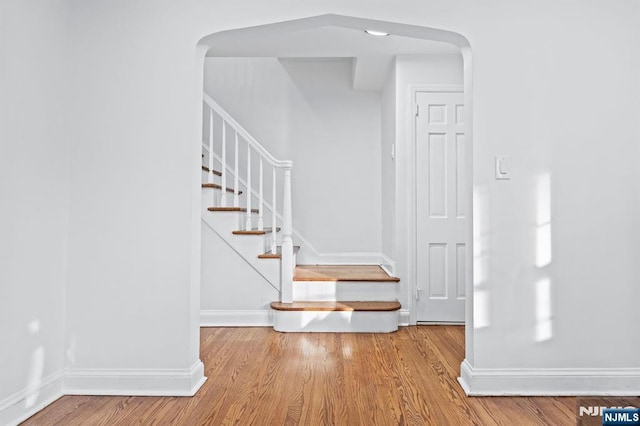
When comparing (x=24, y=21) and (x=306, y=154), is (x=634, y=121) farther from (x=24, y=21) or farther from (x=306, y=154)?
(x=306, y=154)

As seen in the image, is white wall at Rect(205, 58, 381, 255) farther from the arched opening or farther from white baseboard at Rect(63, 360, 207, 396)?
white baseboard at Rect(63, 360, 207, 396)

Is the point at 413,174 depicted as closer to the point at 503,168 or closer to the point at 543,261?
the point at 503,168

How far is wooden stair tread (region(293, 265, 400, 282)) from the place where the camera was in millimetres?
3969

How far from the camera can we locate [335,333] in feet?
12.0

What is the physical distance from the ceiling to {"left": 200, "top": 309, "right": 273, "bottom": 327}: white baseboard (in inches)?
83.0

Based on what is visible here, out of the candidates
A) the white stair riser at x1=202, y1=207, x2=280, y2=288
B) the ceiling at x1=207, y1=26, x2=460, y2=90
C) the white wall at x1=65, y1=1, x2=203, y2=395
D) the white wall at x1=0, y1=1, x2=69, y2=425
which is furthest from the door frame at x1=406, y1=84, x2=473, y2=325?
the white wall at x1=0, y1=1, x2=69, y2=425

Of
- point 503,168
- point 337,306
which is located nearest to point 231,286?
point 337,306

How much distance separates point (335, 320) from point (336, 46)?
216 centimetres

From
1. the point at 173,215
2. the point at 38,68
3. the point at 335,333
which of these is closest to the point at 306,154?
the point at 335,333

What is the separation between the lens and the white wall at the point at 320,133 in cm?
523

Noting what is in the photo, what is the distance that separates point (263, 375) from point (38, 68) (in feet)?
6.33

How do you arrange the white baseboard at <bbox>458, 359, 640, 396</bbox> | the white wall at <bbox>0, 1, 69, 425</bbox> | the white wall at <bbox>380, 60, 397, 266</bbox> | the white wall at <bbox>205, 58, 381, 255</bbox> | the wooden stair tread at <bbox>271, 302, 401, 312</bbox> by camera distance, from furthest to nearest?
1. the white wall at <bbox>205, 58, 381, 255</bbox>
2. the white wall at <bbox>380, 60, 397, 266</bbox>
3. the wooden stair tread at <bbox>271, 302, 401, 312</bbox>
4. the white baseboard at <bbox>458, 359, 640, 396</bbox>
5. the white wall at <bbox>0, 1, 69, 425</bbox>

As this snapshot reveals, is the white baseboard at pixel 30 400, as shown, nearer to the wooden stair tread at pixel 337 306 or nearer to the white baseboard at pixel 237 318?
the white baseboard at pixel 237 318

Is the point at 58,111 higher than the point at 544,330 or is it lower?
higher
